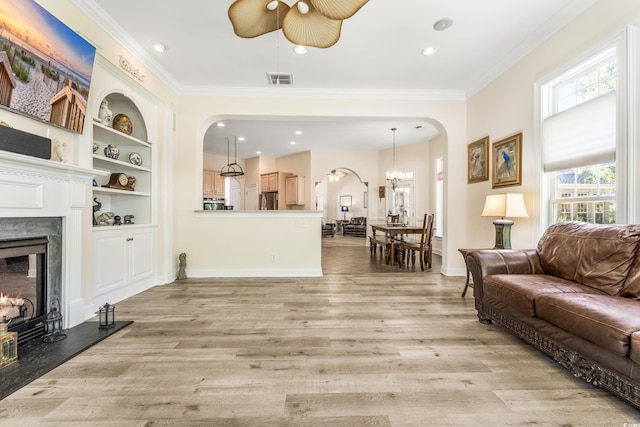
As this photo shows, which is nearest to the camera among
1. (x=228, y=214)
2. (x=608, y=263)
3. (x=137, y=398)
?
(x=137, y=398)

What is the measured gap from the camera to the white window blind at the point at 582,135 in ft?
7.92

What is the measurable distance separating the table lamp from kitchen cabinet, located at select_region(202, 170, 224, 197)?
7311 millimetres

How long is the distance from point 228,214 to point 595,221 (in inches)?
176

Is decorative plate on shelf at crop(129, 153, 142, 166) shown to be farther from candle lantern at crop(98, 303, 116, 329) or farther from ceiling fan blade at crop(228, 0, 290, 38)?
ceiling fan blade at crop(228, 0, 290, 38)

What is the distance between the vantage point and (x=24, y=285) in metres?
2.14

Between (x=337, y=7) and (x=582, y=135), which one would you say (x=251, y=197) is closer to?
(x=337, y=7)

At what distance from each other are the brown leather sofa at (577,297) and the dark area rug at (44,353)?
3.30 meters

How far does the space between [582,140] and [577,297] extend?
174cm

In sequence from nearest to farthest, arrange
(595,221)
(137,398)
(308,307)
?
(137,398) < (595,221) < (308,307)

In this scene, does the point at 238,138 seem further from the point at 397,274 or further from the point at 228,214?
the point at 397,274

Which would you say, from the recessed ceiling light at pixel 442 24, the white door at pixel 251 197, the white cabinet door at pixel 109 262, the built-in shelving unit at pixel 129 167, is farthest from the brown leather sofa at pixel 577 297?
the white door at pixel 251 197

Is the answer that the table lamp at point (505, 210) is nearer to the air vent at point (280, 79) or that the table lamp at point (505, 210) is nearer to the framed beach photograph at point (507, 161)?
the framed beach photograph at point (507, 161)

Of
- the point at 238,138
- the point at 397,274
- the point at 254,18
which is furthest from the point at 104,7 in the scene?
the point at 397,274

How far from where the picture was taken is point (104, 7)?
2658mm
